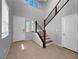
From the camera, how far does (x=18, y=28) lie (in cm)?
632

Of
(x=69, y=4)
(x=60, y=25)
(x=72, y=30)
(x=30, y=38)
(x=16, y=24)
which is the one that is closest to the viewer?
(x=72, y=30)

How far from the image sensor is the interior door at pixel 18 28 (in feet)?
19.9

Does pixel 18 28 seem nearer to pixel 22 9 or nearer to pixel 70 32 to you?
pixel 22 9

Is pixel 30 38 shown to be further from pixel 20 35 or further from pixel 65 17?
pixel 65 17

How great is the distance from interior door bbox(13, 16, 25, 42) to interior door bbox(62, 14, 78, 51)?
3.80 metres

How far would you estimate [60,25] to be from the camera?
479 cm

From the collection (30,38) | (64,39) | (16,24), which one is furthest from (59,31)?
(16,24)

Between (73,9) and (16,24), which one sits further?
(16,24)

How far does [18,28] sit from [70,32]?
14.5ft

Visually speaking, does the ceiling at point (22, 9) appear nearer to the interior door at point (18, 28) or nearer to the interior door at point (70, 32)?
the interior door at point (18, 28)

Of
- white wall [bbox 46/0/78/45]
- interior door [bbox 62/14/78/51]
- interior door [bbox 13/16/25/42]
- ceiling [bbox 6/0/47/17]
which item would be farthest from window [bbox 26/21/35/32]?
interior door [bbox 62/14/78/51]

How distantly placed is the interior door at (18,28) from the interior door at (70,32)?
150 inches

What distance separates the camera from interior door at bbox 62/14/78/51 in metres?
3.61

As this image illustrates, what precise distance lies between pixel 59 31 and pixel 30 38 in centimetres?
328
